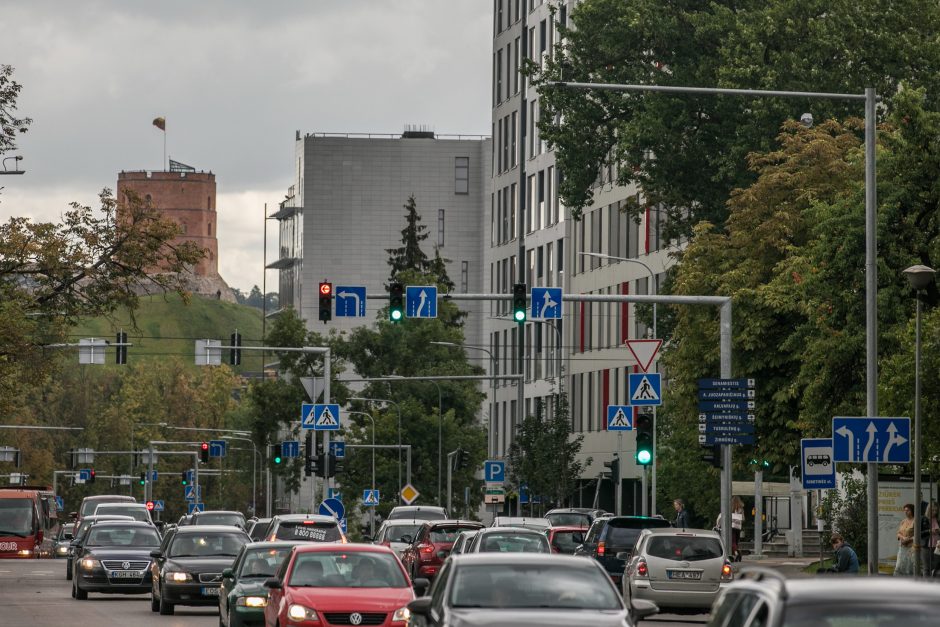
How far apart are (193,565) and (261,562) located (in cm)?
651

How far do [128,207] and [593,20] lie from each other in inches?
748

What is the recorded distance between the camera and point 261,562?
26781 mm

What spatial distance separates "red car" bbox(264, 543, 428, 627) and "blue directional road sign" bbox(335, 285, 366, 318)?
843 inches

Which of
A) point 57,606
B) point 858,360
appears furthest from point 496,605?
point 858,360

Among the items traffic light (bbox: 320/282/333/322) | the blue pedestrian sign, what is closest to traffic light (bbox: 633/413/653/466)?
the blue pedestrian sign

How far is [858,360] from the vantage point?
3953cm

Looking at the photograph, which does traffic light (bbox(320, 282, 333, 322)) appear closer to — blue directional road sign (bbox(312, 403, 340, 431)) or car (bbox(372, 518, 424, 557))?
car (bbox(372, 518, 424, 557))

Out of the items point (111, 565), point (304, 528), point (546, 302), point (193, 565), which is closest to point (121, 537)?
point (111, 565)

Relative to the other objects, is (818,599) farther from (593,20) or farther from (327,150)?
(327,150)

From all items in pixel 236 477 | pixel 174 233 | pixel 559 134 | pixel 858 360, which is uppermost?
pixel 559 134

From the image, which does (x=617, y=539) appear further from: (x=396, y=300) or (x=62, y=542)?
(x=62, y=542)

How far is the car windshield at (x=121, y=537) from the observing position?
40031 millimetres

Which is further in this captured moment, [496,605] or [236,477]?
[236,477]

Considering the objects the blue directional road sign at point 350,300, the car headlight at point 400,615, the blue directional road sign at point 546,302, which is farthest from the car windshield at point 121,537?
the car headlight at point 400,615
